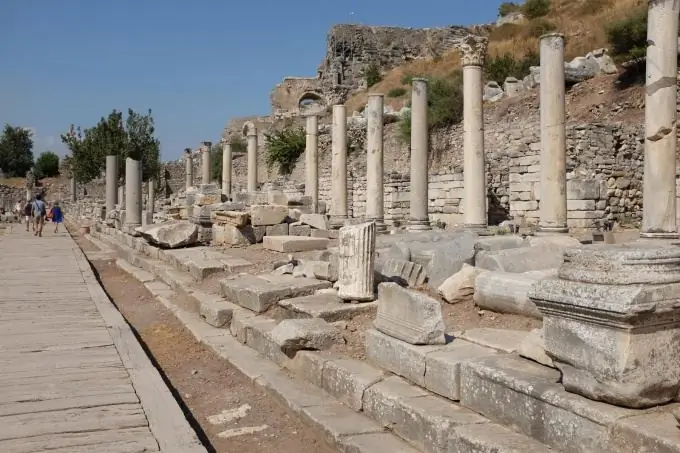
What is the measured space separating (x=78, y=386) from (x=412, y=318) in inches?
102

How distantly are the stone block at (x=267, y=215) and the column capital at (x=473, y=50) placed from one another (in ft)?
17.0

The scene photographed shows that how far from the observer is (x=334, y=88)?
51625 mm

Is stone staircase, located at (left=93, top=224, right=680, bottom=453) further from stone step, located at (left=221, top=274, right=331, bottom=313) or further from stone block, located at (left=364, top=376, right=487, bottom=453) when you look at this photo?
stone step, located at (left=221, top=274, right=331, bottom=313)

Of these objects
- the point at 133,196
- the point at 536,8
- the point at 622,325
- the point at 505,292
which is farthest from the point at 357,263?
the point at 536,8

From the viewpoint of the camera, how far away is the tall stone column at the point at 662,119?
8.70 meters

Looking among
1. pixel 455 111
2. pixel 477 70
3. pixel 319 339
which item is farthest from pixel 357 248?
pixel 455 111

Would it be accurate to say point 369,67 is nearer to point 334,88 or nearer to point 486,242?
point 334,88

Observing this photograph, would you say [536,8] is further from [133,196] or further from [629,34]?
[133,196]

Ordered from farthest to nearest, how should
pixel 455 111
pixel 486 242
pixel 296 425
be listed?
pixel 455 111 < pixel 486 242 < pixel 296 425

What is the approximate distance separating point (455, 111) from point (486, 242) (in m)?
19.4

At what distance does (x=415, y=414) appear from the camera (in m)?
4.00

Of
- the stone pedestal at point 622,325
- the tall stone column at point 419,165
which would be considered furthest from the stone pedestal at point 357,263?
the tall stone column at point 419,165

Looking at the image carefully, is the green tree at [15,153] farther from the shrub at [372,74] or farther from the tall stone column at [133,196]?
the tall stone column at [133,196]

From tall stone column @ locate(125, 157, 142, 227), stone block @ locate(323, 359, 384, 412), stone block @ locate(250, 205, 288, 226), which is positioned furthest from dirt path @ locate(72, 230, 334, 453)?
tall stone column @ locate(125, 157, 142, 227)
